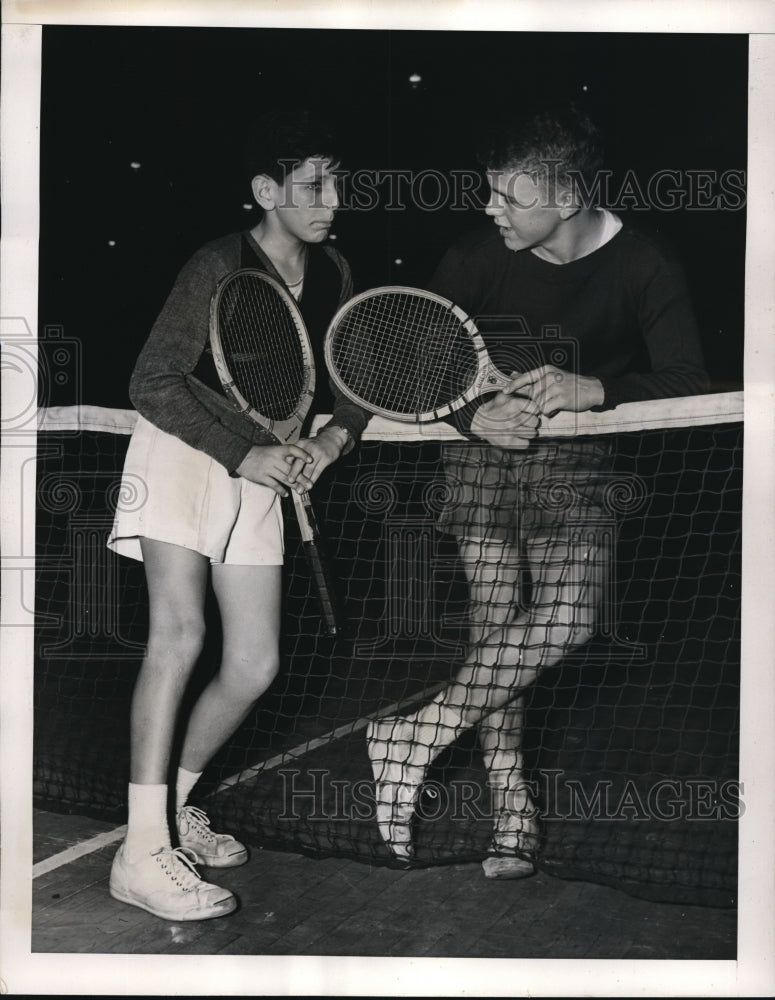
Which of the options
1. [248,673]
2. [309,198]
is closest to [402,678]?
[248,673]

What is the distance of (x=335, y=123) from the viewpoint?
2398mm

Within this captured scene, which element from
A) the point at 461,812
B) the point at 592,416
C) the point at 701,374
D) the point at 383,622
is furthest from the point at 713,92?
the point at 461,812

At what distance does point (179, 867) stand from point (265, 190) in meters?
1.60

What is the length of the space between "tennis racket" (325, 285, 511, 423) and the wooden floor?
113cm

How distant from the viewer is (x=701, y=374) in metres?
2.44

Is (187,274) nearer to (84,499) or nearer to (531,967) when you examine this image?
(84,499)

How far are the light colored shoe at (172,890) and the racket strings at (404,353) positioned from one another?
119cm

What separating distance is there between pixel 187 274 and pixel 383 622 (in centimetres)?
95

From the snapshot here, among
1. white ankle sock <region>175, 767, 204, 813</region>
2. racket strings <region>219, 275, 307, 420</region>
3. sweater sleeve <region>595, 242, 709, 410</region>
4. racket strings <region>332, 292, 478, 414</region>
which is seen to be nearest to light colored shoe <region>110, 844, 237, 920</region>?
white ankle sock <region>175, 767, 204, 813</region>

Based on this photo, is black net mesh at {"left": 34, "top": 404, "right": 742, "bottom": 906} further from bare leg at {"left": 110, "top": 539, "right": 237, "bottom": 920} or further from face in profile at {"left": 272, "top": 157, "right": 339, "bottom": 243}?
face in profile at {"left": 272, "top": 157, "right": 339, "bottom": 243}

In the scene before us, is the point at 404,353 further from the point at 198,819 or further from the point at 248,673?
the point at 198,819

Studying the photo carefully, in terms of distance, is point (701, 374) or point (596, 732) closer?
point (701, 374)

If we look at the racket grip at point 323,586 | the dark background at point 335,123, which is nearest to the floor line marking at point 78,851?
the racket grip at point 323,586

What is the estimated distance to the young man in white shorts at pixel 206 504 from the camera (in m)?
2.40
